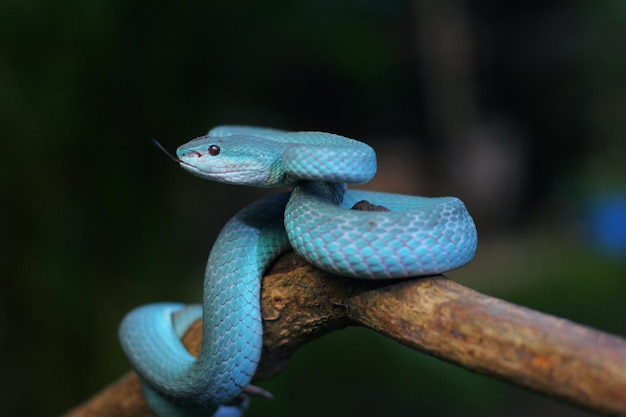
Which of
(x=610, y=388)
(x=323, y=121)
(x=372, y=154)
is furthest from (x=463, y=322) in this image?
(x=323, y=121)

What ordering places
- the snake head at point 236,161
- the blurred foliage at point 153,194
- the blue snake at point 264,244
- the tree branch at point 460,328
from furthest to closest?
1. the blurred foliage at point 153,194
2. the snake head at point 236,161
3. the blue snake at point 264,244
4. the tree branch at point 460,328

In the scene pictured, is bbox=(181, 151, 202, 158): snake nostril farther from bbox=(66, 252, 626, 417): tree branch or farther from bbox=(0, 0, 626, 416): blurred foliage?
bbox=(0, 0, 626, 416): blurred foliage

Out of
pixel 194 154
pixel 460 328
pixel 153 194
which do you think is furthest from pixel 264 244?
pixel 153 194

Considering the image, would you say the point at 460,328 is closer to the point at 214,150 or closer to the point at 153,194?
the point at 214,150

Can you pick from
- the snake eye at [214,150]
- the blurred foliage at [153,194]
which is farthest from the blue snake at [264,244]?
the blurred foliage at [153,194]

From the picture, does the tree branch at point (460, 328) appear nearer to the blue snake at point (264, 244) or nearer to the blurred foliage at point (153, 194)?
the blue snake at point (264, 244)
